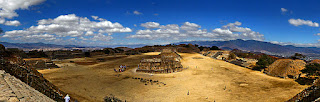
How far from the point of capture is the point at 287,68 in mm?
25156

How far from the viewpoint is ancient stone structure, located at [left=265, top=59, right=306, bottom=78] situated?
24.2 metres

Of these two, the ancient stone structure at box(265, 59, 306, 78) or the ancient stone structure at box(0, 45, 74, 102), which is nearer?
the ancient stone structure at box(0, 45, 74, 102)

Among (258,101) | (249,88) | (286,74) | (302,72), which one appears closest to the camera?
(258,101)

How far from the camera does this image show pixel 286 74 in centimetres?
2441

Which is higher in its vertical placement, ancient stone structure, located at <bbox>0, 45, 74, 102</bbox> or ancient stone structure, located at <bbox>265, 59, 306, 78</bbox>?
ancient stone structure, located at <bbox>0, 45, 74, 102</bbox>

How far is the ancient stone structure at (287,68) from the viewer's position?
24203 millimetres

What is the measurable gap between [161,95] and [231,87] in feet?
32.4

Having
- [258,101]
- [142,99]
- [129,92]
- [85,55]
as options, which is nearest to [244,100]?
[258,101]

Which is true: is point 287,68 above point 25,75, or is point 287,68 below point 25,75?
below

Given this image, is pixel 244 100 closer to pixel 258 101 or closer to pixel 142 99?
pixel 258 101

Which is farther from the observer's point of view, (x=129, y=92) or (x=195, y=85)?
(x=195, y=85)

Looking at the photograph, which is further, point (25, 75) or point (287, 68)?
point (287, 68)

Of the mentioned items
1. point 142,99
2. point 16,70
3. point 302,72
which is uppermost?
point 16,70

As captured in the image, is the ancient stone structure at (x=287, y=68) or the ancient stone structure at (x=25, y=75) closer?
the ancient stone structure at (x=25, y=75)
